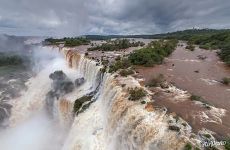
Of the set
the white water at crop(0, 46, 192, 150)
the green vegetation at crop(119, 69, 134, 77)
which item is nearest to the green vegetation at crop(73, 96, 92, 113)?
the white water at crop(0, 46, 192, 150)

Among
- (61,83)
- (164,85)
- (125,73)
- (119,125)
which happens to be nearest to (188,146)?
(119,125)

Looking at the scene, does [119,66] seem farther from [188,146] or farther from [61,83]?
[188,146]

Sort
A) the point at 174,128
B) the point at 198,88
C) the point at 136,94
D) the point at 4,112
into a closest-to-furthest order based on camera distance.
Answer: the point at 174,128, the point at 136,94, the point at 198,88, the point at 4,112

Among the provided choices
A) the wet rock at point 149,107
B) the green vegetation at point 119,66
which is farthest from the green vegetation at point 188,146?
the green vegetation at point 119,66

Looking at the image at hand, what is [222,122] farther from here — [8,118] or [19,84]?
A: [19,84]

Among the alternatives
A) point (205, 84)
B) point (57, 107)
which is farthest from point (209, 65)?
point (57, 107)

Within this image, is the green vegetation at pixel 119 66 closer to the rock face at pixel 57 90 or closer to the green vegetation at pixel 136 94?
the rock face at pixel 57 90

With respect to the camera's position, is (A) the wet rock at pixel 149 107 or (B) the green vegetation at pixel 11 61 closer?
(A) the wet rock at pixel 149 107
